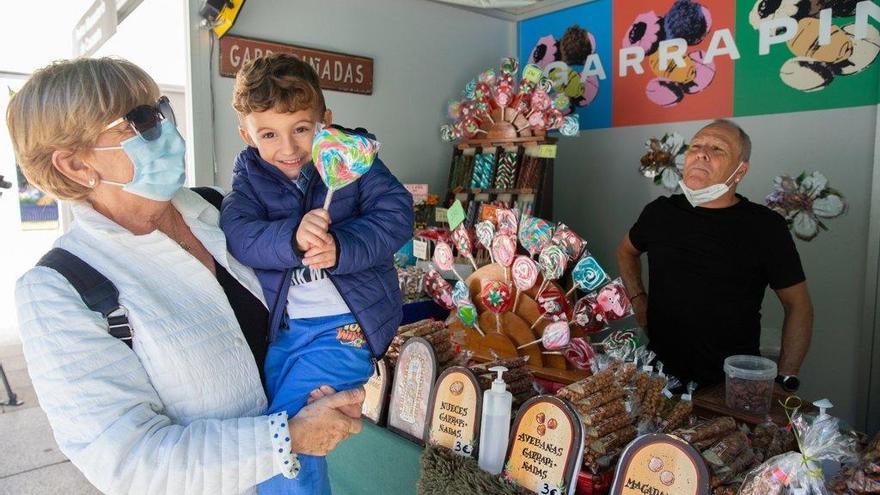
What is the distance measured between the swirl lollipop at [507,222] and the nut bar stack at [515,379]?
2.04 ft

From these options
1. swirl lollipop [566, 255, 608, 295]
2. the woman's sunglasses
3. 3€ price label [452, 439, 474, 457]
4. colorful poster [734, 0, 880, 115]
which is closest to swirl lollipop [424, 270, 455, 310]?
swirl lollipop [566, 255, 608, 295]

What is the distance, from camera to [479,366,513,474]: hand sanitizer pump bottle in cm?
157

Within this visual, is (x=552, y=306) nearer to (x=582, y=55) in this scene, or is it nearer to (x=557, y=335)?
(x=557, y=335)

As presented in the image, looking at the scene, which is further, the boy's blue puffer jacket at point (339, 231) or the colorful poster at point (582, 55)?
the colorful poster at point (582, 55)

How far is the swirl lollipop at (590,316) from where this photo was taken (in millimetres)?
2236

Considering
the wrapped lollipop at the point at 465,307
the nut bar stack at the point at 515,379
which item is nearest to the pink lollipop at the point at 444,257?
the wrapped lollipop at the point at 465,307

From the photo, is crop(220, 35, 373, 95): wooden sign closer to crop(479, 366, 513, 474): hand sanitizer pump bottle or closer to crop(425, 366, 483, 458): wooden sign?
crop(425, 366, 483, 458): wooden sign

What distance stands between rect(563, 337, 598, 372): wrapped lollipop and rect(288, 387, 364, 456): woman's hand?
3.54 ft

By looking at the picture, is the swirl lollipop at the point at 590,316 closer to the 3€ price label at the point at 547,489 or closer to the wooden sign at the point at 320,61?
the 3€ price label at the point at 547,489

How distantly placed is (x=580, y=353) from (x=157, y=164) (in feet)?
5.18

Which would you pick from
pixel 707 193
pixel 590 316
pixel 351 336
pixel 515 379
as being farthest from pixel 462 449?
pixel 707 193

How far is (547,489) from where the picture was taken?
1.42 m

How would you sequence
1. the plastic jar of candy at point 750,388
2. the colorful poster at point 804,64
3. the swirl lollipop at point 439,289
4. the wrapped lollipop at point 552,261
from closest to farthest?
the plastic jar of candy at point 750,388 < the wrapped lollipop at point 552,261 < the swirl lollipop at point 439,289 < the colorful poster at point 804,64

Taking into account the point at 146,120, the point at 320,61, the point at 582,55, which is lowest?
the point at 146,120
